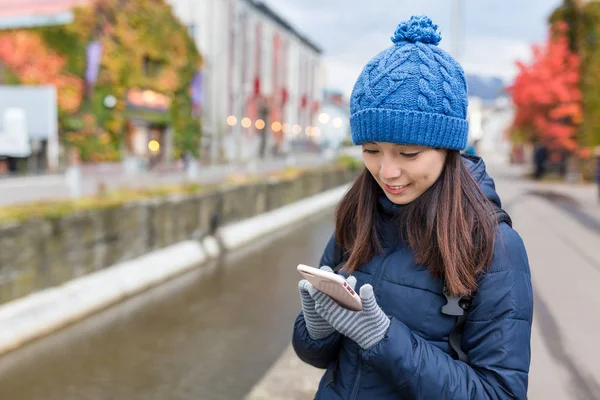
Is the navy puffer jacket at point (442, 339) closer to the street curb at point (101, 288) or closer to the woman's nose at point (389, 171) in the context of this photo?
the woman's nose at point (389, 171)

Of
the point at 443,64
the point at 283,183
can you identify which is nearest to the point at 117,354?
the point at 443,64

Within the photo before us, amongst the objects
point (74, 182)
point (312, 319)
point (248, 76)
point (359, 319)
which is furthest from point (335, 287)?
point (248, 76)

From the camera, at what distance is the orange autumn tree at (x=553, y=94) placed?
3017 centimetres

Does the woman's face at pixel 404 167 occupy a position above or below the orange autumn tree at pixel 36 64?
below

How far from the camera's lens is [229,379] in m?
5.75

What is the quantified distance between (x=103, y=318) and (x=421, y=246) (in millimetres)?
6317

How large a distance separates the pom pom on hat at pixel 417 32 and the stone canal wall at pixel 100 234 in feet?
18.8

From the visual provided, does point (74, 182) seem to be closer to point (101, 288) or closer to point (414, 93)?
point (101, 288)

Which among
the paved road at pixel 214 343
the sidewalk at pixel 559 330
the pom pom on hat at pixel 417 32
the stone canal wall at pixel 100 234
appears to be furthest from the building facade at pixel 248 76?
the pom pom on hat at pixel 417 32

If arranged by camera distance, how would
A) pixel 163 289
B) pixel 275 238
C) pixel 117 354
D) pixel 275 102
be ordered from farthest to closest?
pixel 275 102, pixel 275 238, pixel 163 289, pixel 117 354

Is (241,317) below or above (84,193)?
below

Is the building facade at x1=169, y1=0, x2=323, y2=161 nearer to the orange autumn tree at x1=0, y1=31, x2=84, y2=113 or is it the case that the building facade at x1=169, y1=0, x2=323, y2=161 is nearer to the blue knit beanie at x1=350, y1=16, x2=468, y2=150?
the orange autumn tree at x1=0, y1=31, x2=84, y2=113

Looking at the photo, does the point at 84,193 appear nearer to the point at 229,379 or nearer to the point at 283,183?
the point at 229,379

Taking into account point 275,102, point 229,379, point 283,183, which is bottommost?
point 229,379
